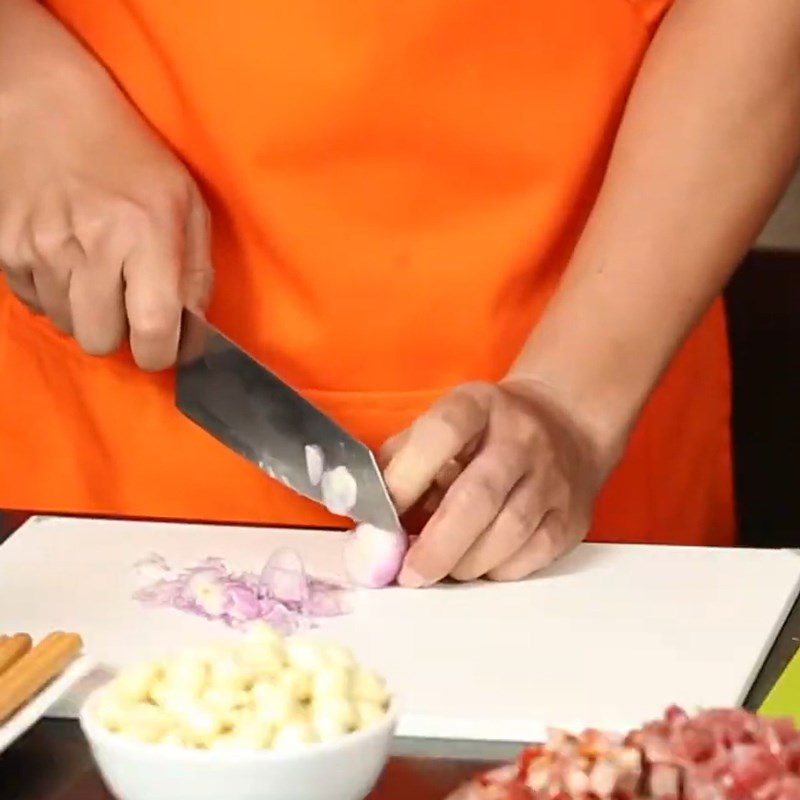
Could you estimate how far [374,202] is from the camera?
3.05ft

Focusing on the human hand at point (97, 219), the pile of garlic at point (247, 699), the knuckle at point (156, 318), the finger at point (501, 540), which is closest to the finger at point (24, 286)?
the human hand at point (97, 219)

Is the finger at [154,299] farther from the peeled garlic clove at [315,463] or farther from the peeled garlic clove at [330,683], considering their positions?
the peeled garlic clove at [330,683]

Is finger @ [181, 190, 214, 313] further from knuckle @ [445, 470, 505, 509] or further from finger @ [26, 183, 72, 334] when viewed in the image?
knuckle @ [445, 470, 505, 509]

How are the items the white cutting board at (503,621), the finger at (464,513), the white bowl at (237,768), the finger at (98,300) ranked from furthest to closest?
the finger at (98,300), the finger at (464,513), the white cutting board at (503,621), the white bowl at (237,768)

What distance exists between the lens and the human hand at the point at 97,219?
0.88 metres

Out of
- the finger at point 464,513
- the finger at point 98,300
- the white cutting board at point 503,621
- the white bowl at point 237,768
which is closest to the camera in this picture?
the white bowl at point 237,768

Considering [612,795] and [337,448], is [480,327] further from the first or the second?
[612,795]

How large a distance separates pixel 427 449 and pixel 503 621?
107 mm

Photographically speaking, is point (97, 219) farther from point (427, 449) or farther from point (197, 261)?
point (427, 449)

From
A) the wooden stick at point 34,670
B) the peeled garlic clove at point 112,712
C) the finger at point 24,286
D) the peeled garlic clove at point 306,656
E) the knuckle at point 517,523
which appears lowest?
the finger at point 24,286

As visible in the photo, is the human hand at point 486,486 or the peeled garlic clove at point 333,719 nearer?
the peeled garlic clove at point 333,719

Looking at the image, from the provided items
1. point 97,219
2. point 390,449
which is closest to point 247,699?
point 390,449

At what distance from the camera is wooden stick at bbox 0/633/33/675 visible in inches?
23.5

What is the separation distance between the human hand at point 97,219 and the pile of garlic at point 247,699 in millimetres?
356
